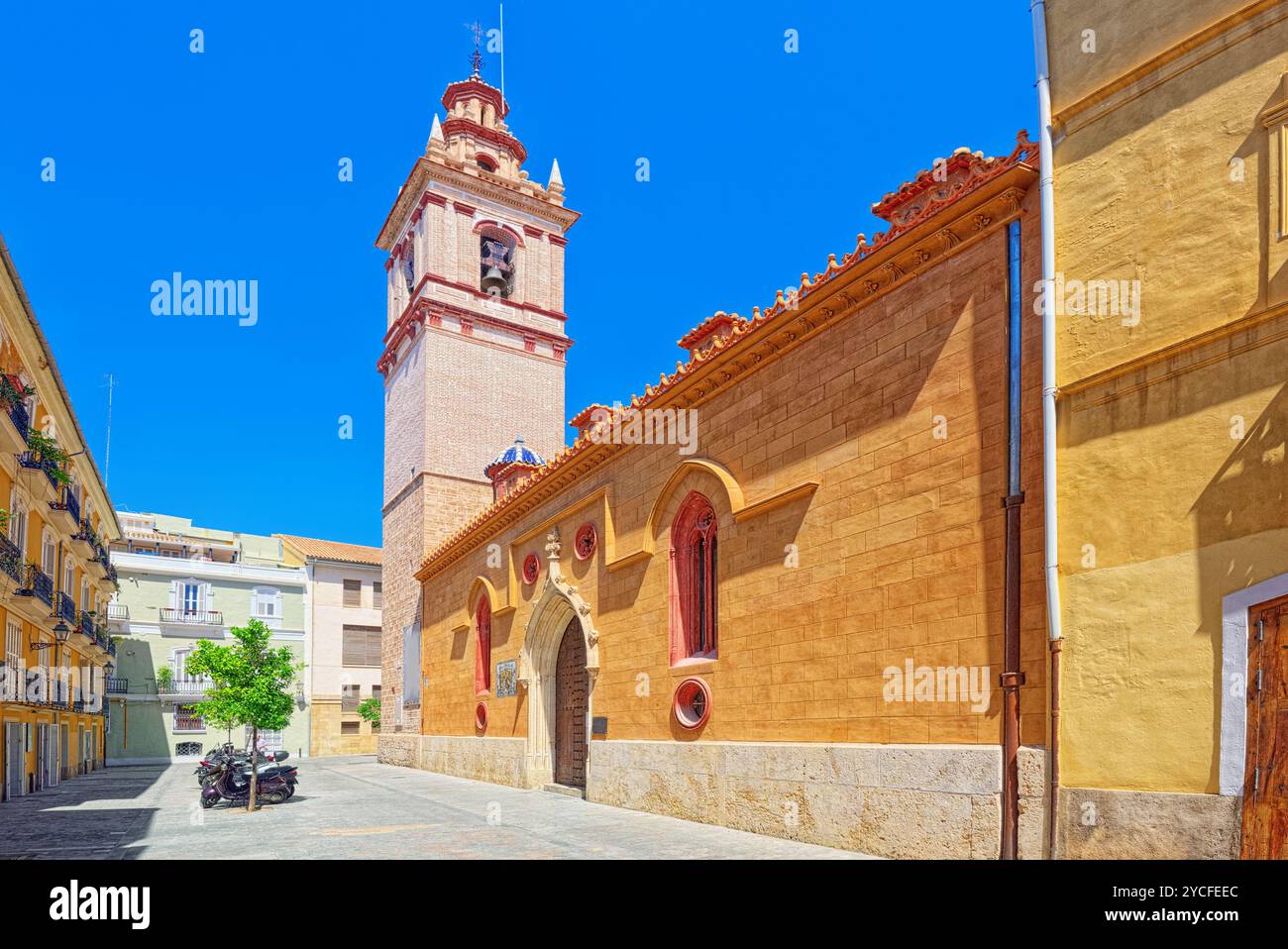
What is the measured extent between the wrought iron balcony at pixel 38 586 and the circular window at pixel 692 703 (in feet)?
45.0

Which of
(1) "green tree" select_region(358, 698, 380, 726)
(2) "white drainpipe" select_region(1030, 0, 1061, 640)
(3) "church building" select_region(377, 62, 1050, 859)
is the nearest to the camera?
(2) "white drainpipe" select_region(1030, 0, 1061, 640)

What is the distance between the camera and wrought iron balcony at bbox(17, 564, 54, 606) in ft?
62.9

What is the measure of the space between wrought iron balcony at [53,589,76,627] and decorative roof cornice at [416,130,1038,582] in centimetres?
1506

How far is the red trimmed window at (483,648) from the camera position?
2403 cm

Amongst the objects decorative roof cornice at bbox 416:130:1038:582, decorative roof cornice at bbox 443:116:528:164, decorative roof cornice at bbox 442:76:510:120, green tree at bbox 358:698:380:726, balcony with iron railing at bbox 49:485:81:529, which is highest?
decorative roof cornice at bbox 442:76:510:120

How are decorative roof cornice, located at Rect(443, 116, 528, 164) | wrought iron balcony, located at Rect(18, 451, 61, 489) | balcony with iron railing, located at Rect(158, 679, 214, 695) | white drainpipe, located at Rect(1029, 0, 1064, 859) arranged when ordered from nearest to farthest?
1. white drainpipe, located at Rect(1029, 0, 1064, 859)
2. wrought iron balcony, located at Rect(18, 451, 61, 489)
3. decorative roof cornice, located at Rect(443, 116, 528, 164)
4. balcony with iron railing, located at Rect(158, 679, 214, 695)

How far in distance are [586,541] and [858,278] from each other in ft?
29.4

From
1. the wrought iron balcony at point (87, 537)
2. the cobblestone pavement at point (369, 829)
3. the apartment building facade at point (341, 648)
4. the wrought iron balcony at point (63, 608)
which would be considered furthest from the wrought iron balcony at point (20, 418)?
the apartment building facade at point (341, 648)

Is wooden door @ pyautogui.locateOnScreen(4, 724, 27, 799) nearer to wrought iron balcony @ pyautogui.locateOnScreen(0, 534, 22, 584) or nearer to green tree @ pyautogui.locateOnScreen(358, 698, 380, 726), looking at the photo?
wrought iron balcony @ pyautogui.locateOnScreen(0, 534, 22, 584)

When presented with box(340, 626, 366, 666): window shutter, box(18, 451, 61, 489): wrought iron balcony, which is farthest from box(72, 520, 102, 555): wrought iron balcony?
box(340, 626, 366, 666): window shutter

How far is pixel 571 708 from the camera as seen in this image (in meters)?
19.2

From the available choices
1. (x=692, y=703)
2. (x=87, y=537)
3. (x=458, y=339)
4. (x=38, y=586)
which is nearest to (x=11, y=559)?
(x=38, y=586)

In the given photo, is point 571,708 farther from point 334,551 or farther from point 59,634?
point 334,551

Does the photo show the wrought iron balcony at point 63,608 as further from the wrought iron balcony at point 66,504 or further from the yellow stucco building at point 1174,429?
the yellow stucco building at point 1174,429
